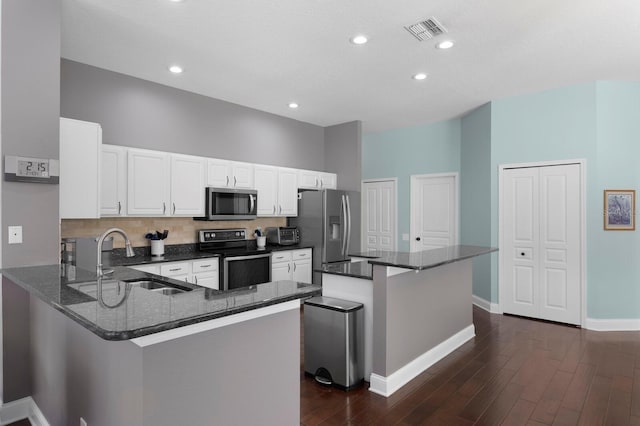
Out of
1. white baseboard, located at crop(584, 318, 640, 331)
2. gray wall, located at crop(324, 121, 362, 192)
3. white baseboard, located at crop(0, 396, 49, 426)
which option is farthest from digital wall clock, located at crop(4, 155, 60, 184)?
white baseboard, located at crop(584, 318, 640, 331)

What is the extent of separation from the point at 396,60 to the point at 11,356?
4.06m

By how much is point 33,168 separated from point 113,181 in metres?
1.50

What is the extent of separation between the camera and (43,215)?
8.29 feet

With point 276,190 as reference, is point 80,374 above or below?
below

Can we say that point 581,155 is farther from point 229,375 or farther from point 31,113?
point 31,113

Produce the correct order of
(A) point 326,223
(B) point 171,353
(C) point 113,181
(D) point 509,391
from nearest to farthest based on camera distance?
(B) point 171,353 < (D) point 509,391 < (C) point 113,181 < (A) point 326,223

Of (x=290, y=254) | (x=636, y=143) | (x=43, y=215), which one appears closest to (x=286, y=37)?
(x=43, y=215)

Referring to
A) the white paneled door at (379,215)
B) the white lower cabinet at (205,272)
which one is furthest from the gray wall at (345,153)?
the white lower cabinet at (205,272)

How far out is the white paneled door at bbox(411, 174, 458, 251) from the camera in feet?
Result: 20.6

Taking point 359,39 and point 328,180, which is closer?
point 359,39

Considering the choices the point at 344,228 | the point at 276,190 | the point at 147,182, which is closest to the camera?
the point at 147,182

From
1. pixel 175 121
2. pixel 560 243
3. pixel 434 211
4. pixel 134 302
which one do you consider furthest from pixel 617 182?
pixel 175 121

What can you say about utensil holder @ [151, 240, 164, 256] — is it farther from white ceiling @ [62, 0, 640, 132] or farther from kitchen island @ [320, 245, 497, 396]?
kitchen island @ [320, 245, 497, 396]

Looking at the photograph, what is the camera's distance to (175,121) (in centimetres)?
469
